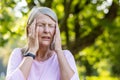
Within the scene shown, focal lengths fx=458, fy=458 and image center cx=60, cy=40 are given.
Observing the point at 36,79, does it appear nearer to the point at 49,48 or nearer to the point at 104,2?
the point at 49,48

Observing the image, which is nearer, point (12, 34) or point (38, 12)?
point (38, 12)

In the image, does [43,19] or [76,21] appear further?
[76,21]

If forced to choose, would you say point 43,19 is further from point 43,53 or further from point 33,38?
point 43,53

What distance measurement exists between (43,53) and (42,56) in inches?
1.6

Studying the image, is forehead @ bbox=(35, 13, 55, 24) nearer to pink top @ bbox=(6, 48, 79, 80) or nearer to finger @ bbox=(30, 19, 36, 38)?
finger @ bbox=(30, 19, 36, 38)

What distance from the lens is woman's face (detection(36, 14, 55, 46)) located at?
14.3 ft

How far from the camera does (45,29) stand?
4.35 metres

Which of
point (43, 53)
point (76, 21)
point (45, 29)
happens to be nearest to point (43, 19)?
point (45, 29)

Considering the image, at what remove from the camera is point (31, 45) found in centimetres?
449

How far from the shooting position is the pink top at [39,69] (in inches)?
169

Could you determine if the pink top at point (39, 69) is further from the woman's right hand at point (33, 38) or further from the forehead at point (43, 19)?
the forehead at point (43, 19)

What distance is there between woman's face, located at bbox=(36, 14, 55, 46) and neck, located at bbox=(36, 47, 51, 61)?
73 millimetres

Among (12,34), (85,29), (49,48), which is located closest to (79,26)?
(85,29)

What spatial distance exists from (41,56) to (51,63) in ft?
0.41
